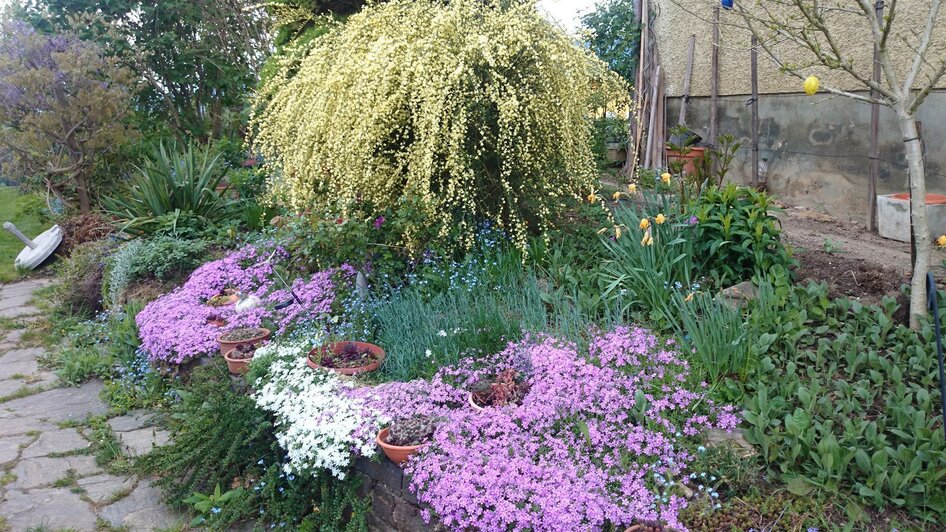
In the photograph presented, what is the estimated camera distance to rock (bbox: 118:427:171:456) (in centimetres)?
362

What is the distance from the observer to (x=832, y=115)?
6.32 metres

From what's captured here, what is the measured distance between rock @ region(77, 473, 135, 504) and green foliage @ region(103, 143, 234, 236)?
310cm

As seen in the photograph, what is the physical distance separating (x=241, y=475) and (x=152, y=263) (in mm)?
2933

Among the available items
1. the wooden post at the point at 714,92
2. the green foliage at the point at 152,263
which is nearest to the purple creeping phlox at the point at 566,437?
the green foliage at the point at 152,263

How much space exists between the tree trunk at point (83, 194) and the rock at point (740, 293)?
793 cm

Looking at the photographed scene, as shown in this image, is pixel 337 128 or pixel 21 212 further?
pixel 21 212

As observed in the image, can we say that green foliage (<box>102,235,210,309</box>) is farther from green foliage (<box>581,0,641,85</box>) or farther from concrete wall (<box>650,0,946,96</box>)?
green foliage (<box>581,0,641,85</box>)

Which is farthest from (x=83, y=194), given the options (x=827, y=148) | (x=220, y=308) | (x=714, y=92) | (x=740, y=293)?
(x=827, y=148)

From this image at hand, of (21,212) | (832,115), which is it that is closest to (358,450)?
(832,115)

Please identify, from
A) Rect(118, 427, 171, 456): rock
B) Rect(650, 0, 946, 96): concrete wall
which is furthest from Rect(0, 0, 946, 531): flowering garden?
Rect(650, 0, 946, 96): concrete wall

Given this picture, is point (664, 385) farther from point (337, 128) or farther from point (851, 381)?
point (337, 128)

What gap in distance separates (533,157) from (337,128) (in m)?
1.20

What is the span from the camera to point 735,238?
347 centimetres

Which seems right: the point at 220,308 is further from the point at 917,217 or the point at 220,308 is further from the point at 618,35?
the point at 618,35
